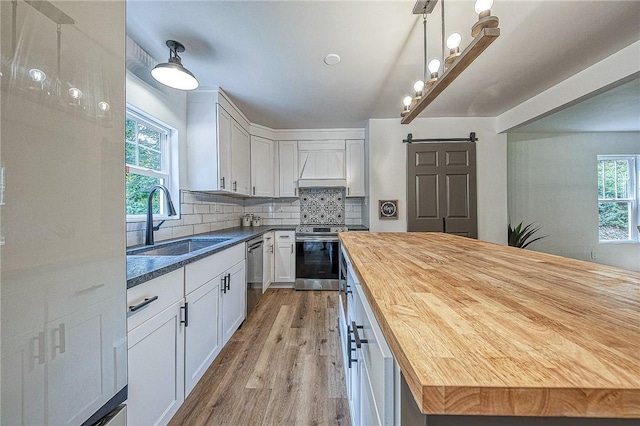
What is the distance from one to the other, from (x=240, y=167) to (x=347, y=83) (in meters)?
1.62

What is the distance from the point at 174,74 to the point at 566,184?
5718 mm

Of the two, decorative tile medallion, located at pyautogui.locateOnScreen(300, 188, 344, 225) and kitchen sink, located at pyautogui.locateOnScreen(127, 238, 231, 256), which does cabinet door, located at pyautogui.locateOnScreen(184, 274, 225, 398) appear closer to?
kitchen sink, located at pyautogui.locateOnScreen(127, 238, 231, 256)

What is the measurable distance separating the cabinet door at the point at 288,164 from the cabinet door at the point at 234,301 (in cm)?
180

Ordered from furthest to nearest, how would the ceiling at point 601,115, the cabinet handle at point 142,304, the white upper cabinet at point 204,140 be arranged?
the ceiling at point 601,115
the white upper cabinet at point 204,140
the cabinet handle at point 142,304

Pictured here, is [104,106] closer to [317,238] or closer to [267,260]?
[317,238]

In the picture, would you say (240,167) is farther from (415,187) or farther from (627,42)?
(627,42)

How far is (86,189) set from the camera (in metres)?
0.60

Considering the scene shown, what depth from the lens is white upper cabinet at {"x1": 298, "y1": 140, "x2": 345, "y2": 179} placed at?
3.97 m

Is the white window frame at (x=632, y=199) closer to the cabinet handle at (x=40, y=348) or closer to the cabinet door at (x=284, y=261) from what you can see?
the cabinet door at (x=284, y=261)

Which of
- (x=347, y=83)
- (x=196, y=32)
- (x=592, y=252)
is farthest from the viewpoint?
(x=592, y=252)

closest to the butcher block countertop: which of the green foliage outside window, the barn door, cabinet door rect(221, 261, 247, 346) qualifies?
cabinet door rect(221, 261, 247, 346)

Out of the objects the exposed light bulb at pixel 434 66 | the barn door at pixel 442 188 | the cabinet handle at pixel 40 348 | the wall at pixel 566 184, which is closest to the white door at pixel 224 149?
the exposed light bulb at pixel 434 66

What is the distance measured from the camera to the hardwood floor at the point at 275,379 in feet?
4.72

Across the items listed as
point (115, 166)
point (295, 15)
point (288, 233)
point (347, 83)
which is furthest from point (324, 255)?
point (115, 166)
